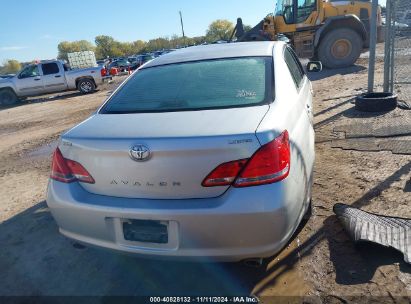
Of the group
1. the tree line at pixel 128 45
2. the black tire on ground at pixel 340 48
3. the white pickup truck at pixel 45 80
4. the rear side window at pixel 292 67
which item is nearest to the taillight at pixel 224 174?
the rear side window at pixel 292 67

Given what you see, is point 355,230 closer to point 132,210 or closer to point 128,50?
point 132,210

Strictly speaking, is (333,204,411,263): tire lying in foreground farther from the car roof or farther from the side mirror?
the side mirror

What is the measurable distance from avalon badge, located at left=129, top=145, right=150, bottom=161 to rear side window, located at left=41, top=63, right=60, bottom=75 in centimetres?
1698

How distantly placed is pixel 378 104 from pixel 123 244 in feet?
19.3

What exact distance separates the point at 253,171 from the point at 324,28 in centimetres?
1267

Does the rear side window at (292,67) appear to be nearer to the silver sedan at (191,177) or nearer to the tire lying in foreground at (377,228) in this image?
the silver sedan at (191,177)

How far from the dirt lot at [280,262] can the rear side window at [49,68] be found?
45.5ft

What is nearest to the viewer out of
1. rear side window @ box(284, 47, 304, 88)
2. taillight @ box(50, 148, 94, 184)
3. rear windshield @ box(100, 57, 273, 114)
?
taillight @ box(50, 148, 94, 184)

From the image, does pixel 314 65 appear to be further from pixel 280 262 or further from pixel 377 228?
pixel 280 262

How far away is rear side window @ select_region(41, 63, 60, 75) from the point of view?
17281 millimetres

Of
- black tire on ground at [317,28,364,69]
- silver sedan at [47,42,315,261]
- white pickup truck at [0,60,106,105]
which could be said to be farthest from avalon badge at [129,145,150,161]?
white pickup truck at [0,60,106,105]

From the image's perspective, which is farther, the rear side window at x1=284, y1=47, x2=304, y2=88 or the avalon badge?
the rear side window at x1=284, y1=47, x2=304, y2=88

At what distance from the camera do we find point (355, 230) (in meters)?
2.92

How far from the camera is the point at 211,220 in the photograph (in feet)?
7.01
